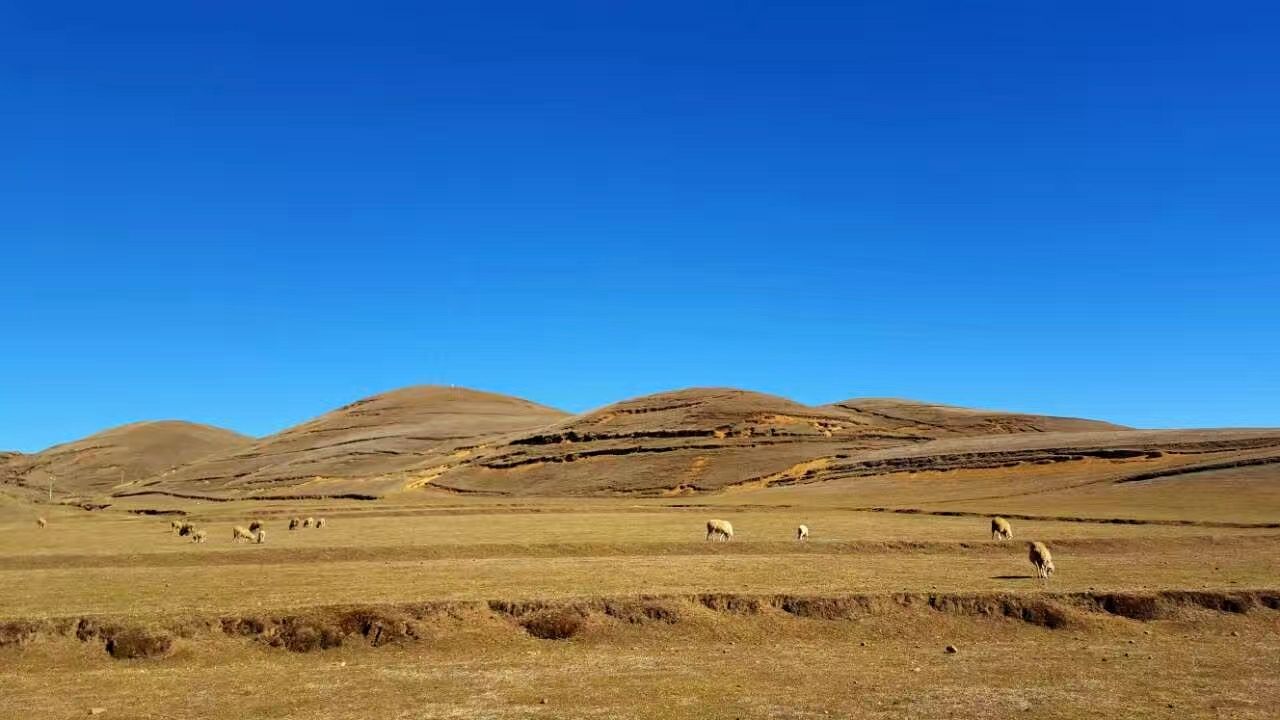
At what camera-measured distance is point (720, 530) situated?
48.3 meters

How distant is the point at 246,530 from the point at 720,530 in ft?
93.6

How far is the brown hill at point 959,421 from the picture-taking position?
156 meters

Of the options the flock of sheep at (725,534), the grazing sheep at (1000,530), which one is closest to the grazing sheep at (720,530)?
the flock of sheep at (725,534)

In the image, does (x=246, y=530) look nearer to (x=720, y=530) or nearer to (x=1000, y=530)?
(x=720, y=530)

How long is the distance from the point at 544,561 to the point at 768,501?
52050 mm

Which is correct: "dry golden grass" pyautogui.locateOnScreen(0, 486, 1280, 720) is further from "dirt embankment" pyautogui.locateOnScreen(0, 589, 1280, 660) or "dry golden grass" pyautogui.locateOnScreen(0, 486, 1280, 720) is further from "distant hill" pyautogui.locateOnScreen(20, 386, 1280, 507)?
"distant hill" pyautogui.locateOnScreen(20, 386, 1280, 507)

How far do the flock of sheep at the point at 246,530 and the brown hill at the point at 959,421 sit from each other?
357ft

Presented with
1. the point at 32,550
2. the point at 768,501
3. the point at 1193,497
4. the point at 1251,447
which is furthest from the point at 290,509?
the point at 1251,447

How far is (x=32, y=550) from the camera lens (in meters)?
46.2

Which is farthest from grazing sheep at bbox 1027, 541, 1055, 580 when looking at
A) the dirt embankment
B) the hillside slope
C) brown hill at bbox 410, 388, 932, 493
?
brown hill at bbox 410, 388, 932, 493

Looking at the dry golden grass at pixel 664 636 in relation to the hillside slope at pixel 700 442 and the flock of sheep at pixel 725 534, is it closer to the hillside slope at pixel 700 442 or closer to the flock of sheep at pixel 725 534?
the flock of sheep at pixel 725 534

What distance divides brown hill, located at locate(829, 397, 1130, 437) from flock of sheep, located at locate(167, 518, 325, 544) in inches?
4287

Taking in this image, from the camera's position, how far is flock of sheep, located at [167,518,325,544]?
175 feet

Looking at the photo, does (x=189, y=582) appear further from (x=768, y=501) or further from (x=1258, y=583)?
(x=768, y=501)
